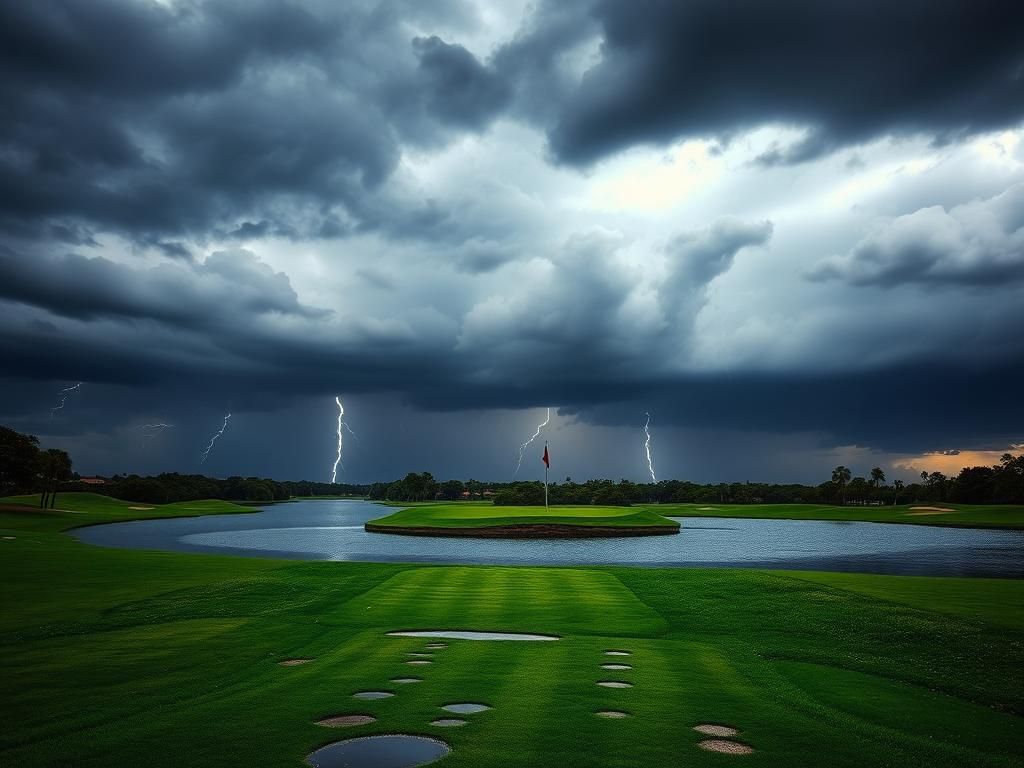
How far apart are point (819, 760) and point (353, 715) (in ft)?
21.8

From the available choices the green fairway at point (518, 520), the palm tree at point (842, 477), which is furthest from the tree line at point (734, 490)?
the green fairway at point (518, 520)

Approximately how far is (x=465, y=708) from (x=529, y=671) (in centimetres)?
255

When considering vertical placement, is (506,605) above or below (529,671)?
below

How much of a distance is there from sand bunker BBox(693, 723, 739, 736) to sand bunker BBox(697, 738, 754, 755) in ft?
0.82

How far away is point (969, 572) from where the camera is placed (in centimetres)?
3612

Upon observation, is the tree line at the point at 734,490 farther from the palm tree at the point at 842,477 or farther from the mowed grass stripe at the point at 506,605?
the mowed grass stripe at the point at 506,605

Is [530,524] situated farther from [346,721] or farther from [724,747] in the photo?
[724,747]

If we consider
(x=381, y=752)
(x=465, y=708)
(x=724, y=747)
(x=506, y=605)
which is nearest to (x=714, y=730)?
(x=724, y=747)

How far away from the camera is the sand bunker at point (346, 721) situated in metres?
8.97

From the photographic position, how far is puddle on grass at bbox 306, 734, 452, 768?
771 cm

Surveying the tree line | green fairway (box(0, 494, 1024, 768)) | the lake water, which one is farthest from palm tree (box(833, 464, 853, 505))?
green fairway (box(0, 494, 1024, 768))

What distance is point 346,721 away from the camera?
9141 mm

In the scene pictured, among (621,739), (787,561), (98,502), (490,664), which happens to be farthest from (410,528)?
(98,502)

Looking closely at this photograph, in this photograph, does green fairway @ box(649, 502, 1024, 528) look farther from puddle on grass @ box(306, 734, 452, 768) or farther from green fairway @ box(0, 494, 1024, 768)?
puddle on grass @ box(306, 734, 452, 768)
